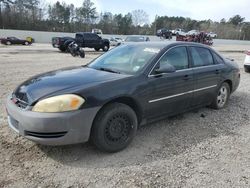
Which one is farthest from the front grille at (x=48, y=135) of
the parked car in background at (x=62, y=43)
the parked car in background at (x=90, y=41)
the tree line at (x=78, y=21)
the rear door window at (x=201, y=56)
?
the tree line at (x=78, y=21)

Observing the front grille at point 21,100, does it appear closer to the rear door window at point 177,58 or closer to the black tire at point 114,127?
the black tire at point 114,127

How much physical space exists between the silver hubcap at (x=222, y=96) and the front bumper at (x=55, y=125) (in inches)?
135

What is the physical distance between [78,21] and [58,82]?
76.0 metres

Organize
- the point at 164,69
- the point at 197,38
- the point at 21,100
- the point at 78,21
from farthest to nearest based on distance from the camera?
the point at 78,21 → the point at 197,38 → the point at 164,69 → the point at 21,100

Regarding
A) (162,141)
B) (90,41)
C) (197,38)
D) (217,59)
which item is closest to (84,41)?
(90,41)

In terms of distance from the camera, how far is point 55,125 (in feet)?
10.8

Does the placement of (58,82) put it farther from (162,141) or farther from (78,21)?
(78,21)

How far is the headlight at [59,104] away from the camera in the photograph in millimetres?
3302

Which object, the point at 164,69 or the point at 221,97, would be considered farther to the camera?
the point at 221,97

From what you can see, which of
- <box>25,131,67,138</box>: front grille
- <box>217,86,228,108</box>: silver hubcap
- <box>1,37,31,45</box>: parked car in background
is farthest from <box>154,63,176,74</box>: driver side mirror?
<box>1,37,31,45</box>: parked car in background

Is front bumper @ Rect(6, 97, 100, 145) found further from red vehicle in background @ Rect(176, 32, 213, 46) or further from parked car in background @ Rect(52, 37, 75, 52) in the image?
red vehicle in background @ Rect(176, 32, 213, 46)

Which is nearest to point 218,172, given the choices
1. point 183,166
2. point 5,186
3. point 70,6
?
point 183,166

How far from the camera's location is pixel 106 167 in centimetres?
346

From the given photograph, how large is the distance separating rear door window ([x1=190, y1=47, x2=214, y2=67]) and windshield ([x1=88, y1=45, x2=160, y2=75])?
1.01 meters
